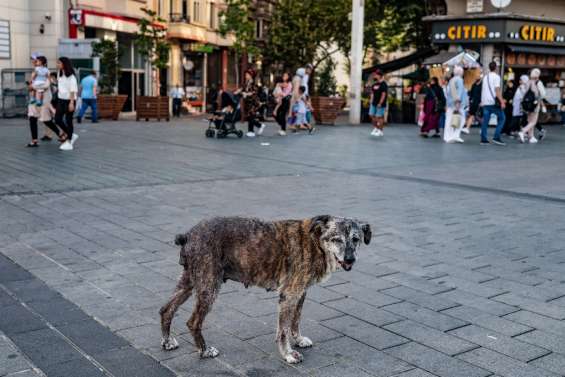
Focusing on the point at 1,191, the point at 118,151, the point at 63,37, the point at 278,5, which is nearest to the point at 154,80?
the point at 63,37

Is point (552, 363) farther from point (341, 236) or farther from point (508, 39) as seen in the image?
point (508, 39)

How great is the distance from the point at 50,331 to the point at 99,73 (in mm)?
24956

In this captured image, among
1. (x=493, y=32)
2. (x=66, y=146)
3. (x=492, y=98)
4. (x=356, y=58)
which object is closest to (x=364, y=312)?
(x=66, y=146)

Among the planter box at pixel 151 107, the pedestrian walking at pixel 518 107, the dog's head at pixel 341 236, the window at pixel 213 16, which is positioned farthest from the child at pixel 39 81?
the window at pixel 213 16

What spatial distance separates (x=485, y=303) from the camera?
5.15m

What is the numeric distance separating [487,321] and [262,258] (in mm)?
1849

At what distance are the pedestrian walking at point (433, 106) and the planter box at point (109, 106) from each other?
11717mm

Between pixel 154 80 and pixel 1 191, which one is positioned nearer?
pixel 1 191

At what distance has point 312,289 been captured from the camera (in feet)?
17.7

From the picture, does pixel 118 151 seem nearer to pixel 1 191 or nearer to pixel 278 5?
pixel 1 191

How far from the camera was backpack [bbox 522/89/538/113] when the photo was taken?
19.0 metres

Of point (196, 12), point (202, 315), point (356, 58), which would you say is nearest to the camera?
point (202, 315)

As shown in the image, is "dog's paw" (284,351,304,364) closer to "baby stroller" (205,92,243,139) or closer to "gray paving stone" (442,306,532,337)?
"gray paving stone" (442,306,532,337)

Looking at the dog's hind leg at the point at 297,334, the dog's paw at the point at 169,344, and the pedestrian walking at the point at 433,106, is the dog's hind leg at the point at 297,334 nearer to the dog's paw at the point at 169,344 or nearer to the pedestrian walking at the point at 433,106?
the dog's paw at the point at 169,344
